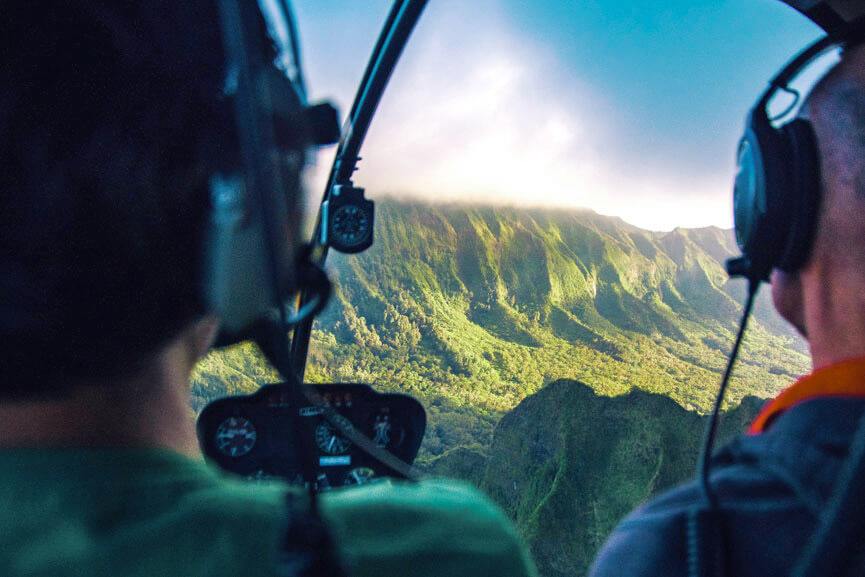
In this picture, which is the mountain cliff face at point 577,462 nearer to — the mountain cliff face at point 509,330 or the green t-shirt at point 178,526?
the mountain cliff face at point 509,330

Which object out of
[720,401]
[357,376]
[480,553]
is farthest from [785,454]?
[357,376]

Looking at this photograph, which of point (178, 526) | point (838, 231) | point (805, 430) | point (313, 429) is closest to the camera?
point (178, 526)

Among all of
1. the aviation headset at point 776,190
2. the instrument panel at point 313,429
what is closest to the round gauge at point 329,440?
the instrument panel at point 313,429

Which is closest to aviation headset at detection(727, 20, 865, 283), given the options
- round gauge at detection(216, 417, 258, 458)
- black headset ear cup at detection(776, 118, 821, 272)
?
black headset ear cup at detection(776, 118, 821, 272)

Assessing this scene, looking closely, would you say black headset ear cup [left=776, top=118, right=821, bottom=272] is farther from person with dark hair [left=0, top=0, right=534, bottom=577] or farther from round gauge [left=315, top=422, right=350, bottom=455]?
round gauge [left=315, top=422, right=350, bottom=455]

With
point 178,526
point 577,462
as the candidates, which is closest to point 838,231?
point 178,526

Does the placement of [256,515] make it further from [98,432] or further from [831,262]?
[831,262]

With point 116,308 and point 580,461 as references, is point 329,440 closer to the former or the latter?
point 116,308
